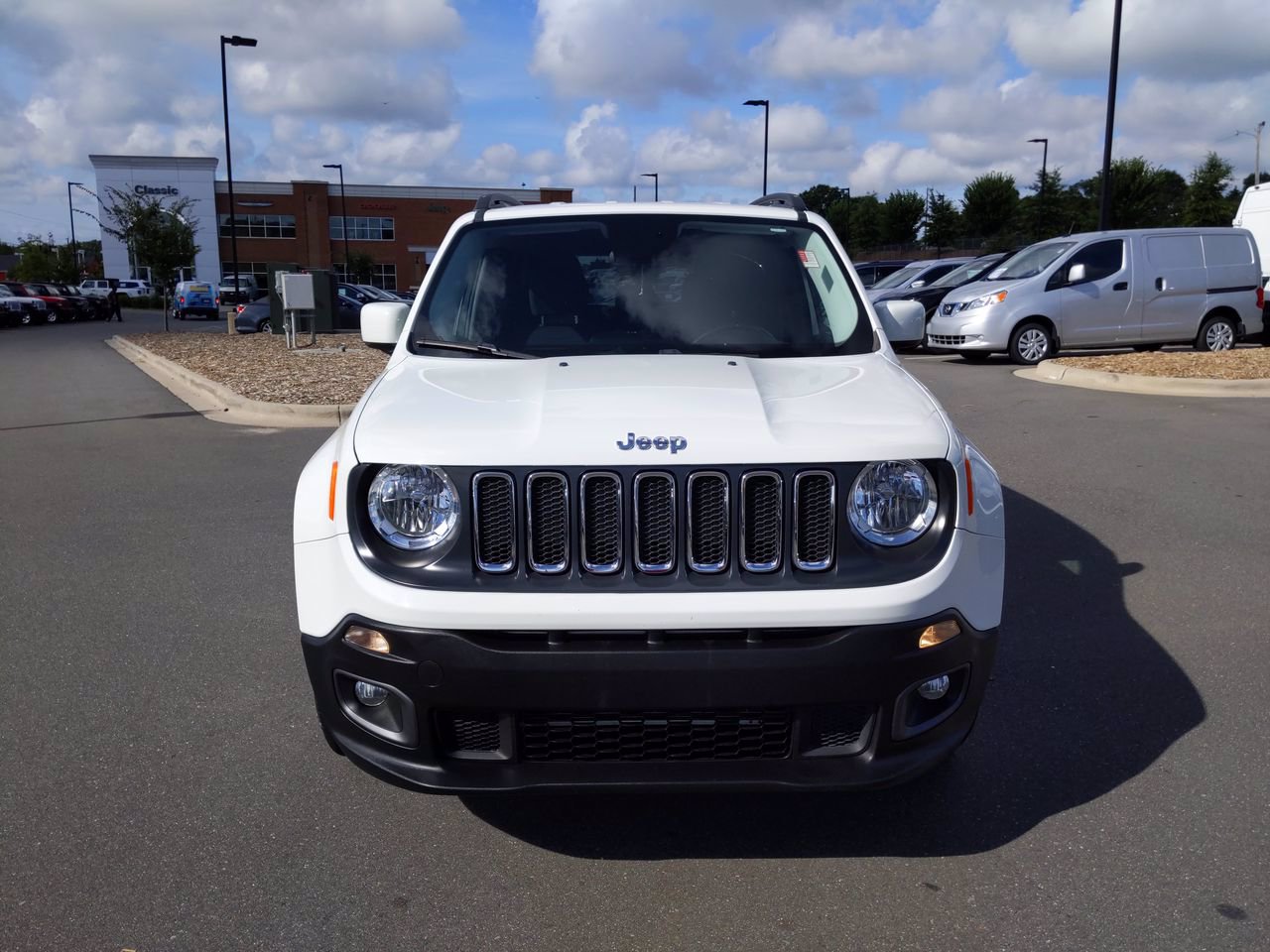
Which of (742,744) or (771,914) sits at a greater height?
(742,744)

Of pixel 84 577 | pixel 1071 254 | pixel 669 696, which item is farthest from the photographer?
pixel 1071 254

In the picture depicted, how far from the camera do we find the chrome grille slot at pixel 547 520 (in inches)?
111

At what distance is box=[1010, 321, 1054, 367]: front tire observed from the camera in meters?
16.1

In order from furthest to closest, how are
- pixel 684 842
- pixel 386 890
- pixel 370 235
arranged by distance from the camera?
pixel 370 235 → pixel 684 842 → pixel 386 890

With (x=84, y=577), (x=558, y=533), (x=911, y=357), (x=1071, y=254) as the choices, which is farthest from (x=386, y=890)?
(x=911, y=357)

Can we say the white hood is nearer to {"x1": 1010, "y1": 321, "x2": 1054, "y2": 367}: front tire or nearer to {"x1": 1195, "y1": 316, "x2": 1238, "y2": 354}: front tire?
{"x1": 1010, "y1": 321, "x2": 1054, "y2": 367}: front tire

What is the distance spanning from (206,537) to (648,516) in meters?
4.73

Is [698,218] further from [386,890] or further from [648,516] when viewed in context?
[386,890]

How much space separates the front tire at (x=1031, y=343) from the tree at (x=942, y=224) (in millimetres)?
47777

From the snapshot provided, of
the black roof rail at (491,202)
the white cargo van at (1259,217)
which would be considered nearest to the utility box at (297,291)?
the black roof rail at (491,202)

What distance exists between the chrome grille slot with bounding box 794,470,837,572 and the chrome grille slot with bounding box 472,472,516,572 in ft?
2.38

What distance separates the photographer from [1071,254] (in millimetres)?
16125

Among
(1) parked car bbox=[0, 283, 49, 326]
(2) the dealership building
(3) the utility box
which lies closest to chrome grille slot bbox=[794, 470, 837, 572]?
(3) the utility box

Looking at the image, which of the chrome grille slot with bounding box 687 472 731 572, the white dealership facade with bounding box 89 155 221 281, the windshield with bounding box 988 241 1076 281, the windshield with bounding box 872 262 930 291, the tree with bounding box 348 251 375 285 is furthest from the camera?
the white dealership facade with bounding box 89 155 221 281
